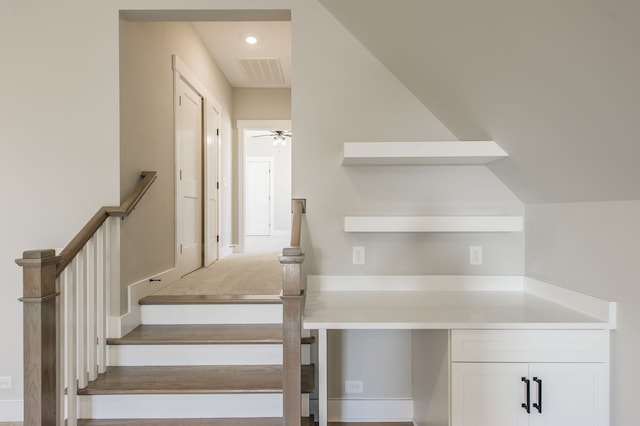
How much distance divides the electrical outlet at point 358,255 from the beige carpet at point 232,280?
0.86 metres

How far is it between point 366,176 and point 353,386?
1.32 m

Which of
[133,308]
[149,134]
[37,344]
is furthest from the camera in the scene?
[149,134]

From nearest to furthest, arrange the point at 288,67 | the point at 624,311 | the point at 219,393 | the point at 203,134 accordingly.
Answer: the point at 624,311, the point at 219,393, the point at 203,134, the point at 288,67

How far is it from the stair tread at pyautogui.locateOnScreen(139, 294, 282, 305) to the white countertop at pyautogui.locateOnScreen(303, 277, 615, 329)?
1.55ft

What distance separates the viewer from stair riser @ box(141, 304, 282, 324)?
2535 millimetres

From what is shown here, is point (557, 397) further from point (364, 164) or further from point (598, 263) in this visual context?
point (364, 164)

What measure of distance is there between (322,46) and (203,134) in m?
2.32

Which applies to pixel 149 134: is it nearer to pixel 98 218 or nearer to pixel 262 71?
pixel 98 218

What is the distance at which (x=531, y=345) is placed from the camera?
160 centimetres

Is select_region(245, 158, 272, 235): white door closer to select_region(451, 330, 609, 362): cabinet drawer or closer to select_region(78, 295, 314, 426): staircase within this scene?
select_region(78, 295, 314, 426): staircase

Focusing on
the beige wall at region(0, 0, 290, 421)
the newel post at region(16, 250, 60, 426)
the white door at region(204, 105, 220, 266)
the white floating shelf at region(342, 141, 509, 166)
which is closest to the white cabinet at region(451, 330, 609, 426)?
the white floating shelf at region(342, 141, 509, 166)

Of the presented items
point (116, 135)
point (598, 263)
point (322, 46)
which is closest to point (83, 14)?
point (116, 135)

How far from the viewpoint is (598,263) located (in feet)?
5.35

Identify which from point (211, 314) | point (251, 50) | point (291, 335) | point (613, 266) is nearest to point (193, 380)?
point (211, 314)
